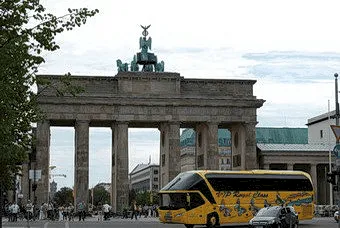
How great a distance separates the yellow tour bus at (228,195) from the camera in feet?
167

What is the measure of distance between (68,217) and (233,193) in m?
29.2

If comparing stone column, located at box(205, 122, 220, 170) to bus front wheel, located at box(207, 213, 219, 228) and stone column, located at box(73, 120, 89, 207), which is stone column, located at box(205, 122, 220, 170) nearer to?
stone column, located at box(73, 120, 89, 207)

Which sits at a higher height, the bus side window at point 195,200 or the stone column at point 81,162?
the stone column at point 81,162

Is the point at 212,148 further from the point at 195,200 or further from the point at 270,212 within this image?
the point at 270,212

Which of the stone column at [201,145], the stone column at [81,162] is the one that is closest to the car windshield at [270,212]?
the stone column at [81,162]

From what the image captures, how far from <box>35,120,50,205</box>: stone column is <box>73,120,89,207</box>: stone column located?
11.1ft

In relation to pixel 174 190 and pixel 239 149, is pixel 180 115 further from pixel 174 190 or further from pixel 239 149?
pixel 174 190

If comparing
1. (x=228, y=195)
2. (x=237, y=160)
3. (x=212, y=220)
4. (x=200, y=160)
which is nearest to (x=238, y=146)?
(x=237, y=160)

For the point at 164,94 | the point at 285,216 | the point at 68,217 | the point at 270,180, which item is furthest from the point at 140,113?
the point at 285,216

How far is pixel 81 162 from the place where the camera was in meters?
92.2

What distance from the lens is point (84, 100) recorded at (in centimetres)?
9338

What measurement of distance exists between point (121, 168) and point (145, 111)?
24.4ft

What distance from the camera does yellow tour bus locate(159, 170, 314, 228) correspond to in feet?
167

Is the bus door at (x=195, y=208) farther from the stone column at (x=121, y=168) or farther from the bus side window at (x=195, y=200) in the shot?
the stone column at (x=121, y=168)
